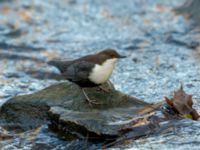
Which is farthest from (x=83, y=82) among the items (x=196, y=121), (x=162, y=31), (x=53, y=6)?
(x=53, y=6)

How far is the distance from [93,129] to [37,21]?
6380 mm

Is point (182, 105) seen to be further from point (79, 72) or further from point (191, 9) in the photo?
point (191, 9)

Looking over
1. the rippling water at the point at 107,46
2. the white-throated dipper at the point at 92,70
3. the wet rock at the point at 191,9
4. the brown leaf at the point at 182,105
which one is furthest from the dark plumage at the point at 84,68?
the wet rock at the point at 191,9

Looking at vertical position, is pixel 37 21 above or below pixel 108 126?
above

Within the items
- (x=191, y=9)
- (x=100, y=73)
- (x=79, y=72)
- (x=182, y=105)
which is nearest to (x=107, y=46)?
(x=191, y=9)

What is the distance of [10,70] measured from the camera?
8.60 m

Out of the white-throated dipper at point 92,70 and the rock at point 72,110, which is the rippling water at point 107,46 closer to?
the rock at point 72,110

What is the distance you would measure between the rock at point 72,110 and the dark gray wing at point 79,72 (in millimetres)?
193

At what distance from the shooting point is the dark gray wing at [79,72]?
5.81 metres

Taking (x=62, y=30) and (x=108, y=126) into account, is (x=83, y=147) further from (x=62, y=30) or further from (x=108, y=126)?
(x=62, y=30)

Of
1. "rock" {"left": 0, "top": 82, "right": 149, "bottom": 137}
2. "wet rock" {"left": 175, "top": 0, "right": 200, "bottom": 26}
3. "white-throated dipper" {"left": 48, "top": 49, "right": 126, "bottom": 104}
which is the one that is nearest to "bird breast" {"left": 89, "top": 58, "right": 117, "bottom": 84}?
"white-throated dipper" {"left": 48, "top": 49, "right": 126, "bottom": 104}

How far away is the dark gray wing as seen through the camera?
19.1 ft

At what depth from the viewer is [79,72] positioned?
5871 millimetres

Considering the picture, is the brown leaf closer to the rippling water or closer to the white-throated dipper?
the rippling water
